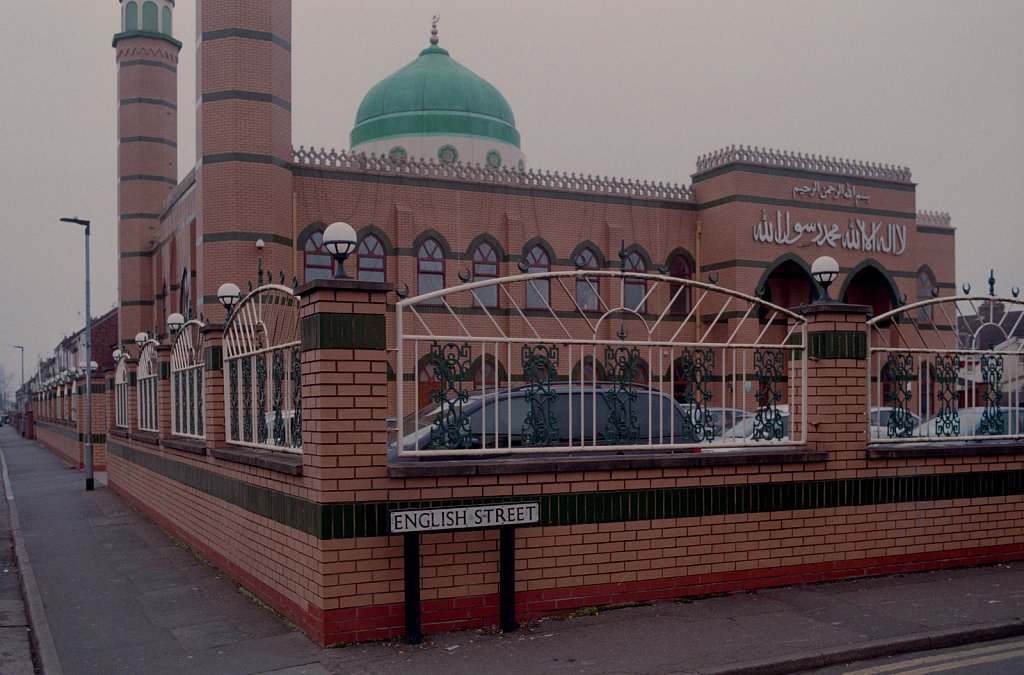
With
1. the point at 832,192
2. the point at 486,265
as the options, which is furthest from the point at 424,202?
the point at 832,192

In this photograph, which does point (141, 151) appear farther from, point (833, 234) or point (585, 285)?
point (833, 234)

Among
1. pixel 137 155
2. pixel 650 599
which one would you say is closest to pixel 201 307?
pixel 137 155

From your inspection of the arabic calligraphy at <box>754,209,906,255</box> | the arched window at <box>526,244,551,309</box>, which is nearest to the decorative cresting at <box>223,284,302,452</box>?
the arched window at <box>526,244,551,309</box>

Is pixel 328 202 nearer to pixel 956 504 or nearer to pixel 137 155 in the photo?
pixel 137 155

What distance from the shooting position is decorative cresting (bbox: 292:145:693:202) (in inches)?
996

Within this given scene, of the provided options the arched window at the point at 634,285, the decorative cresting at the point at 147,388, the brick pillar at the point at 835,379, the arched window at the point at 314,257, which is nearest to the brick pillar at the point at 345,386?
the brick pillar at the point at 835,379

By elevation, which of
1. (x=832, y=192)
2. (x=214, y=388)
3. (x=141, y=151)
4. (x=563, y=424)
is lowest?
(x=563, y=424)

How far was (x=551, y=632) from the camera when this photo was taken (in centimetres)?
692

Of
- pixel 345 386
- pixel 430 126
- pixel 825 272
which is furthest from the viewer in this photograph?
pixel 430 126

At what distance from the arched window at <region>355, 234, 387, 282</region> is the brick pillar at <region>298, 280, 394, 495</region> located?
1852 cm

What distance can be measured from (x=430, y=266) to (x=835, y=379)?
18.5 meters

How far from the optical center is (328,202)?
2505 cm

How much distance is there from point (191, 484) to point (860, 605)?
7.31 metres

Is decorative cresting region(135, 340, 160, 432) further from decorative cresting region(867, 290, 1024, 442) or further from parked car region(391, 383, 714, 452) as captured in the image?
decorative cresting region(867, 290, 1024, 442)
